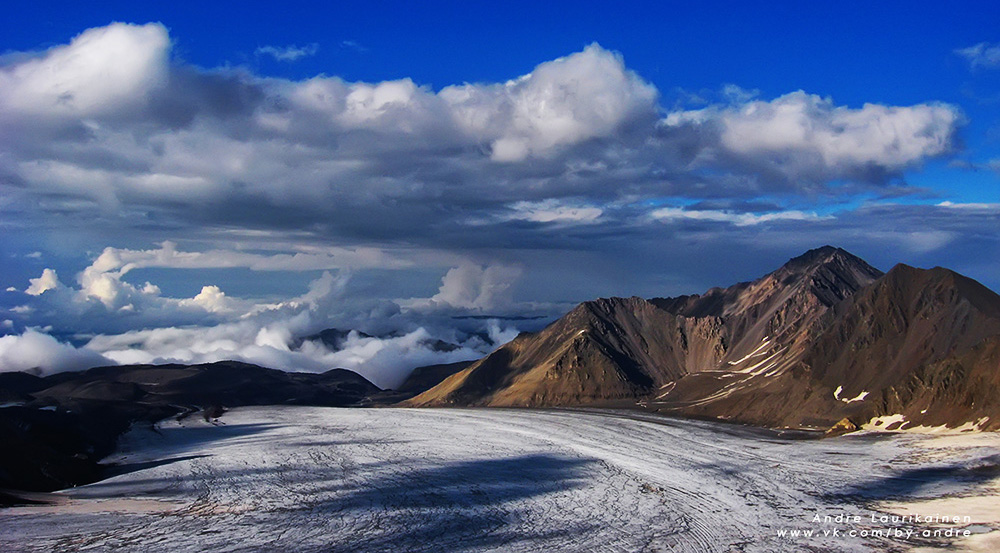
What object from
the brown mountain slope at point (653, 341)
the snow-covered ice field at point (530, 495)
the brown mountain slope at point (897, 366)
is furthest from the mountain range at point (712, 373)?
the snow-covered ice field at point (530, 495)

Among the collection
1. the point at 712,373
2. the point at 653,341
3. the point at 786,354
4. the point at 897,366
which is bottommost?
the point at 712,373

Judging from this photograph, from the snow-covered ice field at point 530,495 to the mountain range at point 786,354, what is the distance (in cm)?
1080

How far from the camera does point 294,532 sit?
1465 inches

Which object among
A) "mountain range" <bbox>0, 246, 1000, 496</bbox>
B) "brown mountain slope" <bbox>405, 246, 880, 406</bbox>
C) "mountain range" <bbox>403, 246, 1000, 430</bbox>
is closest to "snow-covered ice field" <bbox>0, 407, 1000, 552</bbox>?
"mountain range" <bbox>0, 246, 1000, 496</bbox>

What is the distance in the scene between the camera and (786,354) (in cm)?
11500

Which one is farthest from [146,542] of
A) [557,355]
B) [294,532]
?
[557,355]

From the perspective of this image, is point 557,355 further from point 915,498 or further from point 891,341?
point 915,498

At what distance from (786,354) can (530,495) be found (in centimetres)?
7897

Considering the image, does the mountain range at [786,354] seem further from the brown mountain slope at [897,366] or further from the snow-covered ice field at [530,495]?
the snow-covered ice field at [530,495]

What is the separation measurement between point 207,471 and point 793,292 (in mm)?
107687

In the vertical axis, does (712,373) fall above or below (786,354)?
below

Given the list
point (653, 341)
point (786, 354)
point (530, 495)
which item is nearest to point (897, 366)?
point (786, 354)

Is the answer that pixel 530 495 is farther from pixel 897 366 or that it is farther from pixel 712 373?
pixel 712 373

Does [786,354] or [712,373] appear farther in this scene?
[712,373]
